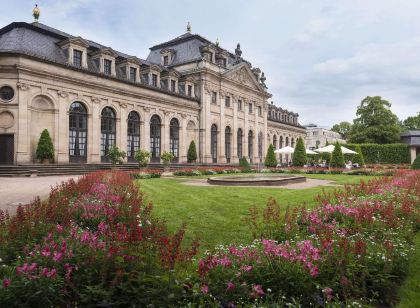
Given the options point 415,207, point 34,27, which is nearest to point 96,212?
point 415,207

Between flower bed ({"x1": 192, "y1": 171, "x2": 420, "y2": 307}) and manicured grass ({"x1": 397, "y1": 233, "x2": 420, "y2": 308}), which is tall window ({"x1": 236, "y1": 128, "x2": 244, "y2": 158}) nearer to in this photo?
manicured grass ({"x1": 397, "y1": 233, "x2": 420, "y2": 308})

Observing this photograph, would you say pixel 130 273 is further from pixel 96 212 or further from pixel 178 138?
pixel 178 138

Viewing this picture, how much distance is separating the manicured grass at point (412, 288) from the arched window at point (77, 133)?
29168 millimetres

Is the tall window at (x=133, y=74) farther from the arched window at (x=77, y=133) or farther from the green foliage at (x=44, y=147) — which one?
the green foliage at (x=44, y=147)

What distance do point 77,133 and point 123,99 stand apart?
6306mm

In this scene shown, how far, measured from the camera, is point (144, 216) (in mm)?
7797

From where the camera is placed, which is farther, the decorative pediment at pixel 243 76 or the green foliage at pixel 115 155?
the decorative pediment at pixel 243 76

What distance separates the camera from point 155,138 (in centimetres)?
3884

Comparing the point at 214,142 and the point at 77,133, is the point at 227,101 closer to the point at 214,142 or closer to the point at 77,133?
the point at 214,142

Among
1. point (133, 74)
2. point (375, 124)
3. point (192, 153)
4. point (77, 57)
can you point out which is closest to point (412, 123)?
point (375, 124)

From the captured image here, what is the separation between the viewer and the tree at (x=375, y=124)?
6494cm

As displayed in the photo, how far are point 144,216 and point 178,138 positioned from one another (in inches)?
1353

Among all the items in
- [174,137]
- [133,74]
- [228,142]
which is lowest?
[228,142]

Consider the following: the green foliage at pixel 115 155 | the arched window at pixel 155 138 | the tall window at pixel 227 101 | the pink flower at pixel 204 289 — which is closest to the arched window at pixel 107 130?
the green foliage at pixel 115 155
